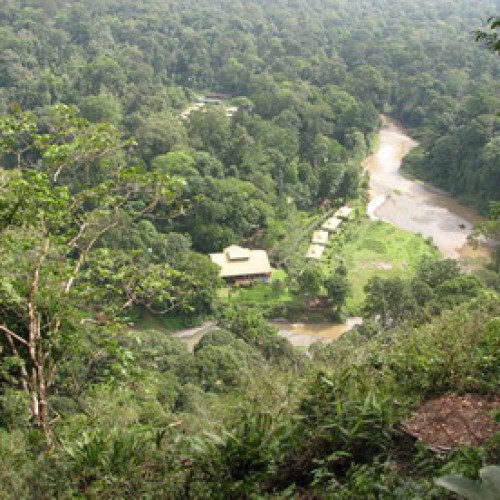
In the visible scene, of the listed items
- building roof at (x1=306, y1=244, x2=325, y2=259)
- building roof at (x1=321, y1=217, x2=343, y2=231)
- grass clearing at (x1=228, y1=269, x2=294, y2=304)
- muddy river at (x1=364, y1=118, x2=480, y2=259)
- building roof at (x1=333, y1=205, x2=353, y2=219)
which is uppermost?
muddy river at (x1=364, y1=118, x2=480, y2=259)

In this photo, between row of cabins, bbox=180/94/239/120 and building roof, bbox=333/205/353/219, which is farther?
row of cabins, bbox=180/94/239/120

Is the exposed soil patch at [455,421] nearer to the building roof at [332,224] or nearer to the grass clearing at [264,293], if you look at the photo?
the grass clearing at [264,293]

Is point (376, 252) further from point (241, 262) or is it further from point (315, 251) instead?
point (241, 262)

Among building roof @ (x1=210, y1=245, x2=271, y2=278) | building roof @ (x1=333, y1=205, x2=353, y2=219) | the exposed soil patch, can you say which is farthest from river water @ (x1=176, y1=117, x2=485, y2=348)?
the exposed soil patch

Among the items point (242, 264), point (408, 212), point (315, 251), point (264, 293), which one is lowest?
point (264, 293)

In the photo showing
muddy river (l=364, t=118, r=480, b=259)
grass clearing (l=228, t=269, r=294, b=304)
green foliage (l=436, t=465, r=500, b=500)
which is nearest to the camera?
green foliage (l=436, t=465, r=500, b=500)

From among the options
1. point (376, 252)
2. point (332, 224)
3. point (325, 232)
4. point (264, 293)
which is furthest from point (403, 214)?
point (264, 293)

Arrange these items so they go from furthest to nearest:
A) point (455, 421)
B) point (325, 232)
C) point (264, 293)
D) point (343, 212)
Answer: point (343, 212), point (325, 232), point (264, 293), point (455, 421)

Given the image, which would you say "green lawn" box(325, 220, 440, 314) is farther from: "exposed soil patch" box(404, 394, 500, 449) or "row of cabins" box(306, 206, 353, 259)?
"exposed soil patch" box(404, 394, 500, 449)
